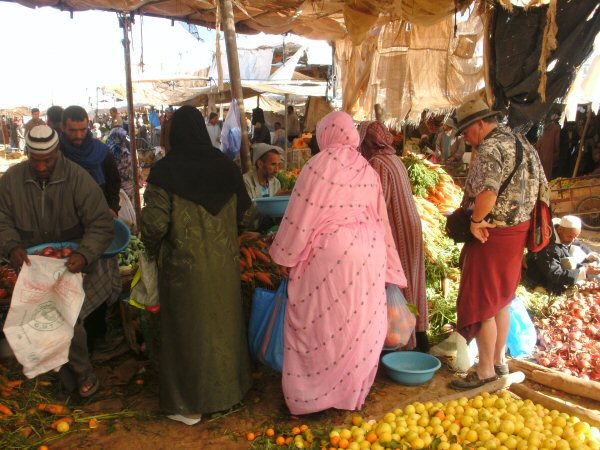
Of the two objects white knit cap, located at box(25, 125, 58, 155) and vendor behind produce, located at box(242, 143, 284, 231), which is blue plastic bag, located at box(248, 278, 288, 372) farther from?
white knit cap, located at box(25, 125, 58, 155)

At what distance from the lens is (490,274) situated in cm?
332

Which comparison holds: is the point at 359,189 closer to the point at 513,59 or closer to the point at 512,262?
the point at 512,262

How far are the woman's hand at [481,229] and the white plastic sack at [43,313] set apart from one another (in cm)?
244

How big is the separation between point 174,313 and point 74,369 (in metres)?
0.92

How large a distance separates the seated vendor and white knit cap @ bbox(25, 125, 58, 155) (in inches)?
176

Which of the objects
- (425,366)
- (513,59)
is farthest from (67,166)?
(513,59)

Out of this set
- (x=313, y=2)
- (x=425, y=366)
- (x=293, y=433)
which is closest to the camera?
(x=293, y=433)

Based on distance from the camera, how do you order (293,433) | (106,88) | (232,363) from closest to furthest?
(293,433) < (232,363) < (106,88)

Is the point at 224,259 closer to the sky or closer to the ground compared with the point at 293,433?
closer to the sky

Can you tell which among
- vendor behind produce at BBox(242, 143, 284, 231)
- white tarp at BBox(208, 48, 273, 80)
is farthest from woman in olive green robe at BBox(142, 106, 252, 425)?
white tarp at BBox(208, 48, 273, 80)

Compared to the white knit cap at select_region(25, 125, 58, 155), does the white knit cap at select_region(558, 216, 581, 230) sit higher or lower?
lower

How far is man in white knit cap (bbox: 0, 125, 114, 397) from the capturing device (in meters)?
3.11

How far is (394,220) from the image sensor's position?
12.7 feet

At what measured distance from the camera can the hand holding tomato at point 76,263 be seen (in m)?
3.06
